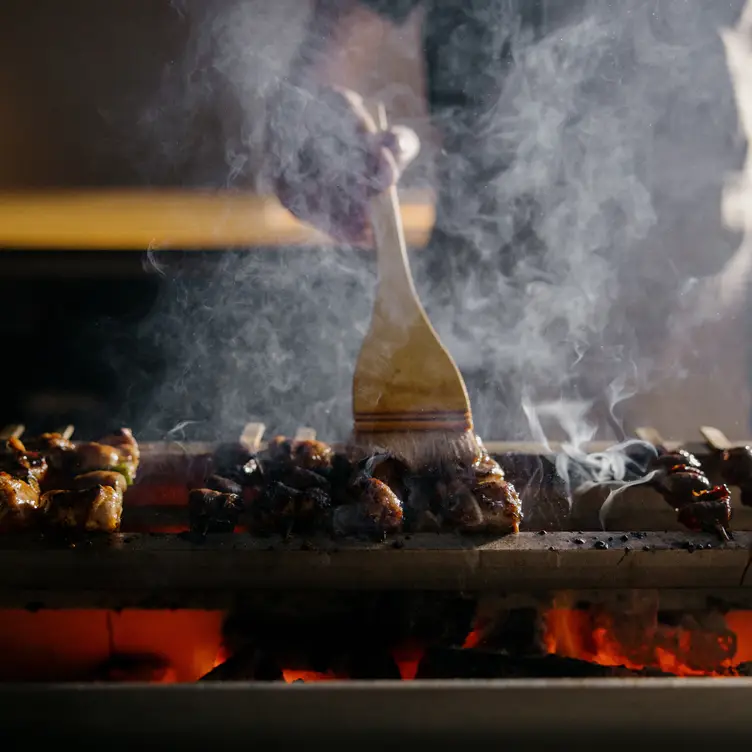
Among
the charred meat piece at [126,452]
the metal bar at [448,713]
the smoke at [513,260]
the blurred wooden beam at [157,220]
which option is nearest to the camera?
the metal bar at [448,713]

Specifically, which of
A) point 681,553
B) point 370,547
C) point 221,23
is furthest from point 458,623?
point 221,23

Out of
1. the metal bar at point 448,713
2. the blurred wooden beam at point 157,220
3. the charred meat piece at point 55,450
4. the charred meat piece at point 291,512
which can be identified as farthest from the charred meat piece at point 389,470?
the blurred wooden beam at point 157,220

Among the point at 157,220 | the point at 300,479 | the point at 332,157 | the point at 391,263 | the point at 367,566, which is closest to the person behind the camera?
the point at 367,566

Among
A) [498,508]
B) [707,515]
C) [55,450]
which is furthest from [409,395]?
[55,450]

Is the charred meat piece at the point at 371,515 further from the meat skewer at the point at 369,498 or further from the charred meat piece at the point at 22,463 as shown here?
the charred meat piece at the point at 22,463

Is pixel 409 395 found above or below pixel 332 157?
below

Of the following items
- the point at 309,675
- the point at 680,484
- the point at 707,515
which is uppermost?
the point at 680,484

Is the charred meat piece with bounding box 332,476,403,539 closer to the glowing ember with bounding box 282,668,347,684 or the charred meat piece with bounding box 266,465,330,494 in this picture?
the charred meat piece with bounding box 266,465,330,494

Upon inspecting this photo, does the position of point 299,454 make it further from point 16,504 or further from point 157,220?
point 157,220
